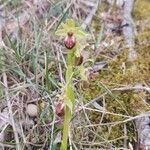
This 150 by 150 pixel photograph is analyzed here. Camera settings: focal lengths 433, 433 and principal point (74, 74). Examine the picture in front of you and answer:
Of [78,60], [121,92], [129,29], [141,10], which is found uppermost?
[141,10]

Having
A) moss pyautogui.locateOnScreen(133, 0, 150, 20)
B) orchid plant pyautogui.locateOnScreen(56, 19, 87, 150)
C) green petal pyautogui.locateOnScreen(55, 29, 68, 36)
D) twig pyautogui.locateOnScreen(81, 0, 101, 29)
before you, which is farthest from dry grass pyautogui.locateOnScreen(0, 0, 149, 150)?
green petal pyautogui.locateOnScreen(55, 29, 68, 36)

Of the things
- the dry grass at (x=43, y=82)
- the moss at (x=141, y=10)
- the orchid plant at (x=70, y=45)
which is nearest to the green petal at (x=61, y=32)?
the orchid plant at (x=70, y=45)

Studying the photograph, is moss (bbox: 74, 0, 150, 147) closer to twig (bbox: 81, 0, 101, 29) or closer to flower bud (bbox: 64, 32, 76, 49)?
twig (bbox: 81, 0, 101, 29)

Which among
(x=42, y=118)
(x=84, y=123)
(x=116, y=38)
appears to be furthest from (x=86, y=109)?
(x=116, y=38)

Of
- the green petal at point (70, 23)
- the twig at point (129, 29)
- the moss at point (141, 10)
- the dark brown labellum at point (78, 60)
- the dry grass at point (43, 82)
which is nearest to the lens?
the green petal at point (70, 23)

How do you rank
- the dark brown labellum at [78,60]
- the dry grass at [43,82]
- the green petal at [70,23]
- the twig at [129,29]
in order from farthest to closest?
1. the twig at [129,29]
2. the dry grass at [43,82]
3. the dark brown labellum at [78,60]
4. the green petal at [70,23]

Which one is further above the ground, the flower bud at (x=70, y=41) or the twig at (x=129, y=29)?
the twig at (x=129, y=29)

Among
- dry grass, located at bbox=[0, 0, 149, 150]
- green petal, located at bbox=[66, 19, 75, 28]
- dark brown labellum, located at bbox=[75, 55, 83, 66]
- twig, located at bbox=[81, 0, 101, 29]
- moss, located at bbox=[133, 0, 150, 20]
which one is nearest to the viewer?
green petal, located at bbox=[66, 19, 75, 28]

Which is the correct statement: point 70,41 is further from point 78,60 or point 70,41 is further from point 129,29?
point 129,29

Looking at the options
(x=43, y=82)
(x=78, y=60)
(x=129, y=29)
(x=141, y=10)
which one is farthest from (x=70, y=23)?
(x=141, y=10)

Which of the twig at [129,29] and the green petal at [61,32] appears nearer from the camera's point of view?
the green petal at [61,32]

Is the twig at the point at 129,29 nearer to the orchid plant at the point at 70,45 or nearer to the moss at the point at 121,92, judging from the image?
the moss at the point at 121,92

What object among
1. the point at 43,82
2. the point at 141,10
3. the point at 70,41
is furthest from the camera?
the point at 141,10
